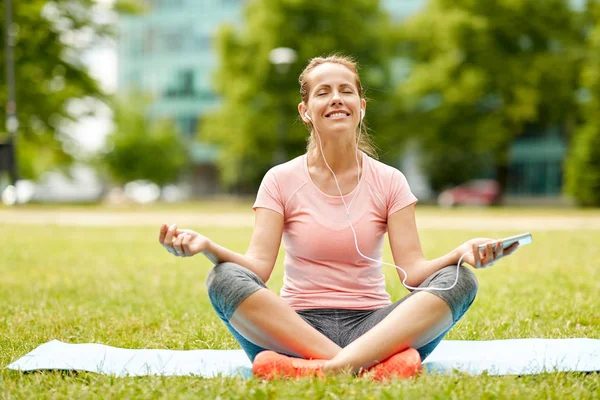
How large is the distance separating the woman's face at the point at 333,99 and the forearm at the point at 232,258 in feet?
2.49

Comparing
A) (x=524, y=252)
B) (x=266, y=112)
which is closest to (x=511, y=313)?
(x=524, y=252)

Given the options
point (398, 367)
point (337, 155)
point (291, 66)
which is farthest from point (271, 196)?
point (291, 66)

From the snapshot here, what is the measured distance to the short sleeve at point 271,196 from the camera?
12.3 feet

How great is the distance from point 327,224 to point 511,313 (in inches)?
102

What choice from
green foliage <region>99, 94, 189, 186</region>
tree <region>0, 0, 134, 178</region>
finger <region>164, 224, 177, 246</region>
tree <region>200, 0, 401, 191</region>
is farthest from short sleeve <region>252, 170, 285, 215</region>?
green foliage <region>99, 94, 189, 186</region>

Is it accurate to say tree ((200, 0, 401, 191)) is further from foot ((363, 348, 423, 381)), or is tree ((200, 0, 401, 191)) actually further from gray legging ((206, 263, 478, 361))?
foot ((363, 348, 423, 381))

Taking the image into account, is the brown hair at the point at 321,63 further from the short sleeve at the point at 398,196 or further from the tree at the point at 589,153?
the tree at the point at 589,153

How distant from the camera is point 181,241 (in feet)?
10.6

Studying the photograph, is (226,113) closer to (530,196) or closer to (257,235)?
(530,196)

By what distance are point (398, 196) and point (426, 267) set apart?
412mm

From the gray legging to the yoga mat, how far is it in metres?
0.25

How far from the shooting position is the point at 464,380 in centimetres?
326

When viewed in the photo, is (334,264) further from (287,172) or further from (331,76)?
(331,76)

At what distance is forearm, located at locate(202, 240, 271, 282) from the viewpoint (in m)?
3.37
